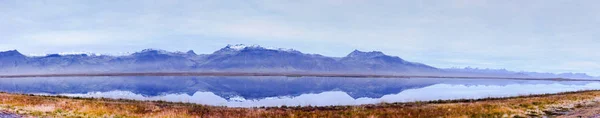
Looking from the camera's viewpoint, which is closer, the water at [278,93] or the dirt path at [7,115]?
the dirt path at [7,115]

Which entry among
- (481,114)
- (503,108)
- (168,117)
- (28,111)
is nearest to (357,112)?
(481,114)

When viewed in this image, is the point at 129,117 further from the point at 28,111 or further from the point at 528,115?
the point at 528,115

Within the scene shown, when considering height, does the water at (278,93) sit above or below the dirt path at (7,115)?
above

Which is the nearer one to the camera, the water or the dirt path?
the dirt path

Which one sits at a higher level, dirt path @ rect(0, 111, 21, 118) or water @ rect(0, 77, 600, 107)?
water @ rect(0, 77, 600, 107)

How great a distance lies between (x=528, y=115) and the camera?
1254 inches

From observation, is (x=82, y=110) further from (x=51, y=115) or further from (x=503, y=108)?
(x=503, y=108)

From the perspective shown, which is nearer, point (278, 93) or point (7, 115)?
point (7, 115)

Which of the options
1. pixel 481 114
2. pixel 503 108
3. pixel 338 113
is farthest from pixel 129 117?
pixel 503 108

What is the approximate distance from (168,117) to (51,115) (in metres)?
7.54

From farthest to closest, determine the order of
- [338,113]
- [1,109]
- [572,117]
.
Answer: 1. [338,113]
2. [1,109]
3. [572,117]

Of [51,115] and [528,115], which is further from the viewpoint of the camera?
[528,115]

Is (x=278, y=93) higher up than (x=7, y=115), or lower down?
higher up

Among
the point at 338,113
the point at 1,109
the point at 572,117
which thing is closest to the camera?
the point at 572,117
